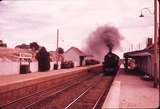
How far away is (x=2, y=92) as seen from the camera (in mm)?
19125

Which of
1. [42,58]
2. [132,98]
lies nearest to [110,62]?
[42,58]

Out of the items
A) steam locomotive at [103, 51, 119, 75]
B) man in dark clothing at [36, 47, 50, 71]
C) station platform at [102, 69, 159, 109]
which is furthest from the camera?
man in dark clothing at [36, 47, 50, 71]

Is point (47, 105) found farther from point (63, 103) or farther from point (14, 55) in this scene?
point (14, 55)

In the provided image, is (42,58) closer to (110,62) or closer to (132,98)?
(110,62)

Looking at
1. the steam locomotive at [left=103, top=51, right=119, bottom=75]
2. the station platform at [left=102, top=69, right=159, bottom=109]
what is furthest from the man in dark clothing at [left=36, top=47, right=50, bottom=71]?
the station platform at [left=102, top=69, right=159, bottom=109]

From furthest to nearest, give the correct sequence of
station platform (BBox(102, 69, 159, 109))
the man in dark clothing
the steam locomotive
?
the man in dark clothing, the steam locomotive, station platform (BBox(102, 69, 159, 109))

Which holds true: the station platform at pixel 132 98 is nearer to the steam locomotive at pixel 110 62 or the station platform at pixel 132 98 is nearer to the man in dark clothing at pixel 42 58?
the steam locomotive at pixel 110 62

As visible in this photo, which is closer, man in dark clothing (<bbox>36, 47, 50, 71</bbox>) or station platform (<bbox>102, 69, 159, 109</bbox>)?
station platform (<bbox>102, 69, 159, 109</bbox>)

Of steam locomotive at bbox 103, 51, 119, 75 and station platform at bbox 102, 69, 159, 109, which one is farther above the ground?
steam locomotive at bbox 103, 51, 119, 75

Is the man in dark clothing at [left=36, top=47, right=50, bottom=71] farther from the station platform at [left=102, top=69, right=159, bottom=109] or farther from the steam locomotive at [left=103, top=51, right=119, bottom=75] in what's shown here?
the station platform at [left=102, top=69, right=159, bottom=109]

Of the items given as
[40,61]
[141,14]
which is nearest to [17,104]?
[141,14]

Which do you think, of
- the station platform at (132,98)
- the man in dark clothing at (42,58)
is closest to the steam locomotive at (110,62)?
the man in dark clothing at (42,58)

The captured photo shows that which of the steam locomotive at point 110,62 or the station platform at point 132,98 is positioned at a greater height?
the steam locomotive at point 110,62

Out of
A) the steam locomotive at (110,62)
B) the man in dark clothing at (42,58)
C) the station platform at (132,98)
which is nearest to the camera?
the station platform at (132,98)
